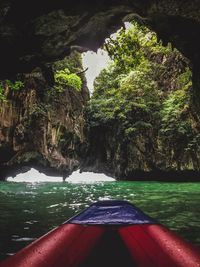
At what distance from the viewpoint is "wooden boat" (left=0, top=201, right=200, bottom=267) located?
6.77 ft

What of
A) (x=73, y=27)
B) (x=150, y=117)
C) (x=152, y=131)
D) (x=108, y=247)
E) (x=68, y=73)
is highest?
(x=68, y=73)

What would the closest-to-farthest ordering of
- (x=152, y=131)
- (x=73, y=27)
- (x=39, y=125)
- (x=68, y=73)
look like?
(x=73, y=27) < (x=68, y=73) < (x=39, y=125) < (x=152, y=131)

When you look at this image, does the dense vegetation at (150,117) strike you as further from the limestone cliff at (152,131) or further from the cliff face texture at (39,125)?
the cliff face texture at (39,125)

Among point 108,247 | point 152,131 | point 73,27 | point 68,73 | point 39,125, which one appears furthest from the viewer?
point 152,131

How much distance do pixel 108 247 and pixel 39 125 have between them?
21598 millimetres

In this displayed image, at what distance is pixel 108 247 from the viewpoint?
2.39m

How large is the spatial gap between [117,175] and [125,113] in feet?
27.0

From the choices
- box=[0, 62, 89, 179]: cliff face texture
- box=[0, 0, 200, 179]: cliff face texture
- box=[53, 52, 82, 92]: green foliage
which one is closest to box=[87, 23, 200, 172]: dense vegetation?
box=[0, 62, 89, 179]: cliff face texture

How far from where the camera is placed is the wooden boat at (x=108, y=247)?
2062 millimetres

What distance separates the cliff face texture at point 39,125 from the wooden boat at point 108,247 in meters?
16.9

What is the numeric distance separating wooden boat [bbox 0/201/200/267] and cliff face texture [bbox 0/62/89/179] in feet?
55.6

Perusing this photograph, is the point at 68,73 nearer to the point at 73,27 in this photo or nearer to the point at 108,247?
the point at 73,27

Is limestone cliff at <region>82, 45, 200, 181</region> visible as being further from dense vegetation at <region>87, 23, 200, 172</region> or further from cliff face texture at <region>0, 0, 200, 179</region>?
cliff face texture at <region>0, 0, 200, 179</region>

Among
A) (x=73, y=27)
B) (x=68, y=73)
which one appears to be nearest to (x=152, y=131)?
(x=68, y=73)
